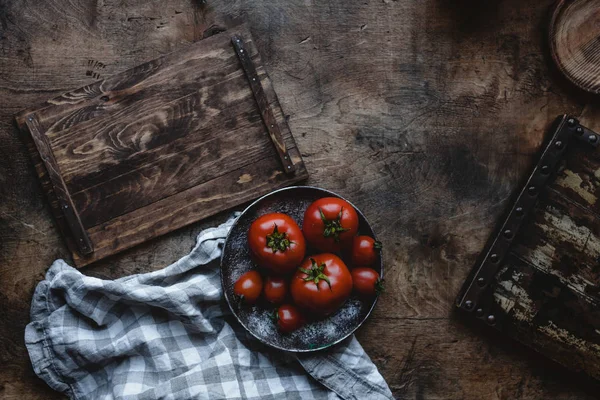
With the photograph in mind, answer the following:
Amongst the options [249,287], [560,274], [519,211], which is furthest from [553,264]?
[249,287]

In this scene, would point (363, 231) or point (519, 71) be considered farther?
point (519, 71)

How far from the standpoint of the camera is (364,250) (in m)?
1.57

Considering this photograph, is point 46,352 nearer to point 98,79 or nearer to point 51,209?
point 51,209

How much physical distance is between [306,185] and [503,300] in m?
0.71

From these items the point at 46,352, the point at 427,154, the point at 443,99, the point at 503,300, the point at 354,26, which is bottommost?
the point at 503,300

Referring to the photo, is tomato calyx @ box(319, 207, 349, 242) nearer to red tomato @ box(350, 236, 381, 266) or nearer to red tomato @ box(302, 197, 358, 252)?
red tomato @ box(302, 197, 358, 252)

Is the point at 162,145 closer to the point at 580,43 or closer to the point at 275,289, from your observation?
the point at 275,289

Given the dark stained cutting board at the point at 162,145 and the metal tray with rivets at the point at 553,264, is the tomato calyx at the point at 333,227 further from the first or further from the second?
the metal tray with rivets at the point at 553,264

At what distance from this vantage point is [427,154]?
176cm

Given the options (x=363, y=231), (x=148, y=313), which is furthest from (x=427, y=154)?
(x=148, y=313)

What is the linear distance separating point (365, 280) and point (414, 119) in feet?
1.83

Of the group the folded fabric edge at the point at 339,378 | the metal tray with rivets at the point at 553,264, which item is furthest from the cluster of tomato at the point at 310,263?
the metal tray with rivets at the point at 553,264

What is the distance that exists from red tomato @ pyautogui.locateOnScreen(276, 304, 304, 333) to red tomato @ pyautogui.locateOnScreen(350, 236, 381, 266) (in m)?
0.23

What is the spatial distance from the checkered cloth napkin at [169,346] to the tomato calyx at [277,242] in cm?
24
